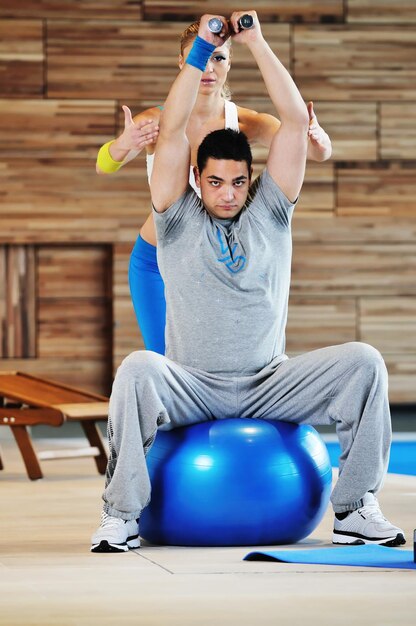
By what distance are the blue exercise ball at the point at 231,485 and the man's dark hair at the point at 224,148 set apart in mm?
667

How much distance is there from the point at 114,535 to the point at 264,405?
49 cm

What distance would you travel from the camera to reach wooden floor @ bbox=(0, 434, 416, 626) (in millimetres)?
2148

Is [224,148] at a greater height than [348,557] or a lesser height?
greater

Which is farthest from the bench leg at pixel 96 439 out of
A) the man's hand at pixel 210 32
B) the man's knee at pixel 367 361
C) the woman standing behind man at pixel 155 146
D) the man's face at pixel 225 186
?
the man's hand at pixel 210 32

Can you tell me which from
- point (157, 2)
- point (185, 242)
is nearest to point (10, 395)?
point (185, 242)

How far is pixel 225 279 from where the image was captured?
9.89ft

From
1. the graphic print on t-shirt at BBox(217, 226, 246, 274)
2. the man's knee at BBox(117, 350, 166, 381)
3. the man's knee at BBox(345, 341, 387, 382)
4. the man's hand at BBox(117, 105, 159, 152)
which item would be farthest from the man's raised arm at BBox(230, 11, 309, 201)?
the man's knee at BBox(117, 350, 166, 381)

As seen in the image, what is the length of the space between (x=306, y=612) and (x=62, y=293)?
5.21m

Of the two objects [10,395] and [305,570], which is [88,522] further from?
[10,395]

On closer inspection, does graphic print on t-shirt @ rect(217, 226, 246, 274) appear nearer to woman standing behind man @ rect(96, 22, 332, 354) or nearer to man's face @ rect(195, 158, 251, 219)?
man's face @ rect(195, 158, 251, 219)

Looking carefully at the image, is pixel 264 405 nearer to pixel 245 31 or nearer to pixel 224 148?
pixel 224 148

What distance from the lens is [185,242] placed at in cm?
305

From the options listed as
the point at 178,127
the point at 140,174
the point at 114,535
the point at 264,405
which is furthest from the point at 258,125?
the point at 140,174

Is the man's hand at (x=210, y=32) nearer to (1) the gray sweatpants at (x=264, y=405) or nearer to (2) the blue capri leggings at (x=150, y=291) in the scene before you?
(1) the gray sweatpants at (x=264, y=405)
